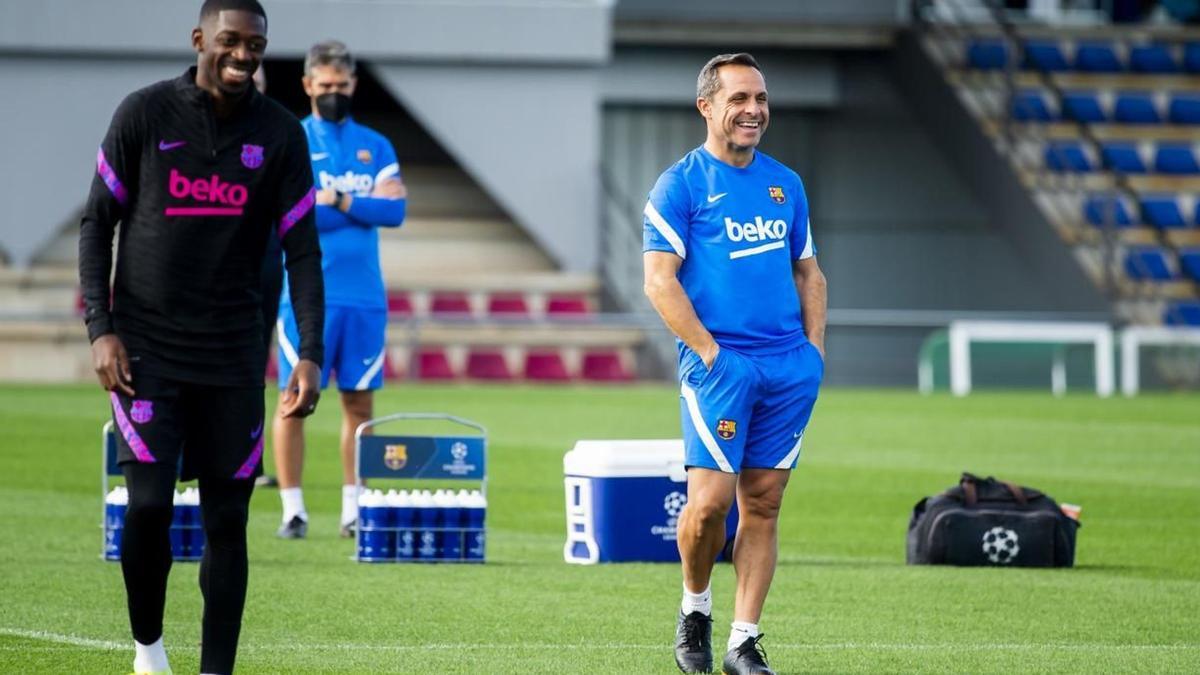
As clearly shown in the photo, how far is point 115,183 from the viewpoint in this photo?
564cm

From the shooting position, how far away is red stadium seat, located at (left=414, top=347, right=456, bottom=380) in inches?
1062

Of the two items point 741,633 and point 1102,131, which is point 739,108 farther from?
point 1102,131

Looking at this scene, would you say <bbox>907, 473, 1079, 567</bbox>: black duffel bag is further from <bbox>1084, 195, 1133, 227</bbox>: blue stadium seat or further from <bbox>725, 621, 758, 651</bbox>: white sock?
<bbox>1084, 195, 1133, 227</bbox>: blue stadium seat

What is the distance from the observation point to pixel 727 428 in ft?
21.0

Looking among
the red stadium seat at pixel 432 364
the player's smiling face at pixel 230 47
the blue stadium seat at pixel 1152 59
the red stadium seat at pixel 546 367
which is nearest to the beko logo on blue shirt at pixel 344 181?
the player's smiling face at pixel 230 47

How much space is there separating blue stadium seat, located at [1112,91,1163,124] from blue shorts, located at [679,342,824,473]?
2506cm

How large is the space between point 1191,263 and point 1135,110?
332 centimetres

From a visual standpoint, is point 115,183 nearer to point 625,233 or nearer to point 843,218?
point 625,233

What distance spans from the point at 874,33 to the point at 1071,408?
33.3 feet

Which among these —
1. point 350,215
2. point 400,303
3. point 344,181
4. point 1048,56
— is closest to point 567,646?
point 350,215

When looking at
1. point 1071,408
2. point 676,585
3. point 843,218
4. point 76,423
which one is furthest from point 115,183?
point 843,218

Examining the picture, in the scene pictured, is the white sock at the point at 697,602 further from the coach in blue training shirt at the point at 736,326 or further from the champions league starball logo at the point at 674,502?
the champions league starball logo at the point at 674,502

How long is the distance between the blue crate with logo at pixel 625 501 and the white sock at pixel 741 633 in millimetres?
2839

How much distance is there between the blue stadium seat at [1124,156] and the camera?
97.8ft
